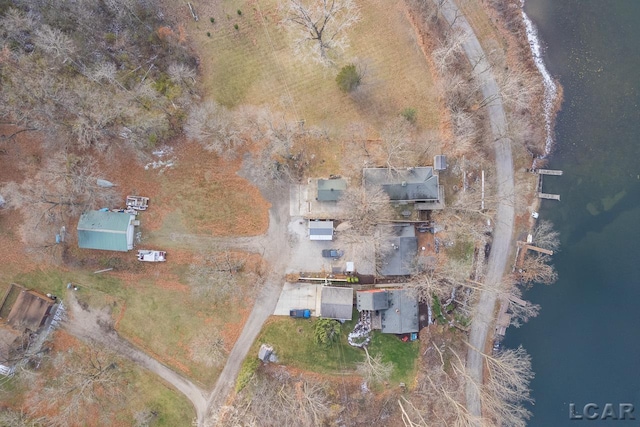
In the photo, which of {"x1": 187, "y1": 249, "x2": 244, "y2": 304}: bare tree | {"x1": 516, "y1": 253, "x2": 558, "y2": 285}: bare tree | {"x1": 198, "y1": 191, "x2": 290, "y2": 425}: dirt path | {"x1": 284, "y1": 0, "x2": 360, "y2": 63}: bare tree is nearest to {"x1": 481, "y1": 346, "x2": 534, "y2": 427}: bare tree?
{"x1": 516, "y1": 253, "x2": 558, "y2": 285}: bare tree

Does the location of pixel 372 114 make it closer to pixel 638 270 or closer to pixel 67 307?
pixel 638 270

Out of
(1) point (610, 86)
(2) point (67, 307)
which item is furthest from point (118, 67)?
(1) point (610, 86)

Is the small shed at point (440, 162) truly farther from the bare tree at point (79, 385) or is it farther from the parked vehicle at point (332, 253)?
the bare tree at point (79, 385)

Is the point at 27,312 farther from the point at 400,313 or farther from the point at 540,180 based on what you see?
the point at 540,180

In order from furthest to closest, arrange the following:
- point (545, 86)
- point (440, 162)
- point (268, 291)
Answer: point (545, 86) < point (268, 291) < point (440, 162)

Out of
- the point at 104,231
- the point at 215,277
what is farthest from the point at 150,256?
the point at 215,277
